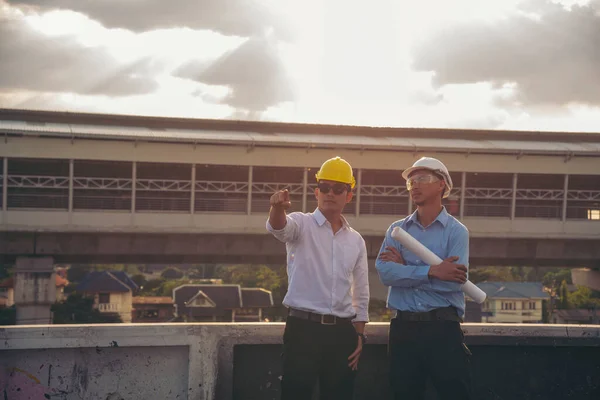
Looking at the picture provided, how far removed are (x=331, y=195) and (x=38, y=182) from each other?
114 feet

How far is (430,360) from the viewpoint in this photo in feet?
21.4

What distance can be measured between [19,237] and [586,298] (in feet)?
192

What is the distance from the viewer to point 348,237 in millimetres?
6801

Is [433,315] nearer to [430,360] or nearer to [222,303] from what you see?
[430,360]

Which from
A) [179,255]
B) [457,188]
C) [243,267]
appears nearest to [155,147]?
[179,255]

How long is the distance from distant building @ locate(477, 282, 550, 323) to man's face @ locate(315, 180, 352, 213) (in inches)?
3398

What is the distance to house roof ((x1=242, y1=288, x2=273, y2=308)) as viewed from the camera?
78562mm

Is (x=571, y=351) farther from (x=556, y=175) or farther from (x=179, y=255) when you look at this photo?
(x=556, y=175)

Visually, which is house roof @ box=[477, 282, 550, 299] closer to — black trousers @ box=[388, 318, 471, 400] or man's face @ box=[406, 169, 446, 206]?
man's face @ box=[406, 169, 446, 206]

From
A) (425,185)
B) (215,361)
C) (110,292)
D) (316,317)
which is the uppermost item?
(425,185)

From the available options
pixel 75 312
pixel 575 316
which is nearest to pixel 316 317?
pixel 75 312

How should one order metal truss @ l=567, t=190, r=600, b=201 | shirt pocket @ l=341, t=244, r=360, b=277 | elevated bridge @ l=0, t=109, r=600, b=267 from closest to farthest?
1. shirt pocket @ l=341, t=244, r=360, b=277
2. elevated bridge @ l=0, t=109, r=600, b=267
3. metal truss @ l=567, t=190, r=600, b=201

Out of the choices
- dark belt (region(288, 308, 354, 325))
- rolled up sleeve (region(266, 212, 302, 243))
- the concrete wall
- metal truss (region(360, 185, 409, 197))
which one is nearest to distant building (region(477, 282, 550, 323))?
the concrete wall

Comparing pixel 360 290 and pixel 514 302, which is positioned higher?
pixel 360 290
